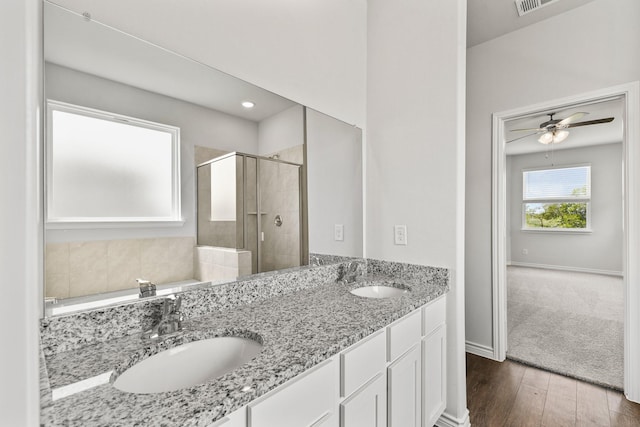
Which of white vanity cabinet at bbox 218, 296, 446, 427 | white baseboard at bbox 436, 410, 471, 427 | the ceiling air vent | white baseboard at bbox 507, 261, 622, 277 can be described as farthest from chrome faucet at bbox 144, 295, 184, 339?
white baseboard at bbox 507, 261, 622, 277

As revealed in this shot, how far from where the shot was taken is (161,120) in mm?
1172

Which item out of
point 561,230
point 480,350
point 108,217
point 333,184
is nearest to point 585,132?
point 561,230

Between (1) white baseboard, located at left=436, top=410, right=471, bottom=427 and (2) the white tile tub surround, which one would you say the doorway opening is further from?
(2) the white tile tub surround

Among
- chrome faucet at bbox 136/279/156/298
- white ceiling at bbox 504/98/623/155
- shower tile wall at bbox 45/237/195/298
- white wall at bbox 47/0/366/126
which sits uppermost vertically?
white ceiling at bbox 504/98/623/155

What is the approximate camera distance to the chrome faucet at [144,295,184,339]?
101 cm

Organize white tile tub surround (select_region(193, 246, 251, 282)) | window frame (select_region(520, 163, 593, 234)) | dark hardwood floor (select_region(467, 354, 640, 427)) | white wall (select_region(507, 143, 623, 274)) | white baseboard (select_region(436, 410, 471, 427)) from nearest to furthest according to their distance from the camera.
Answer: white tile tub surround (select_region(193, 246, 251, 282)), white baseboard (select_region(436, 410, 471, 427)), dark hardwood floor (select_region(467, 354, 640, 427)), white wall (select_region(507, 143, 623, 274)), window frame (select_region(520, 163, 593, 234))

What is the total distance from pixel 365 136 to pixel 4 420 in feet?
7.00

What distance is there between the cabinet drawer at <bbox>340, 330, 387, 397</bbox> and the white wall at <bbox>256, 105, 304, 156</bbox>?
990 millimetres

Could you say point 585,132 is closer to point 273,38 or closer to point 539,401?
point 539,401

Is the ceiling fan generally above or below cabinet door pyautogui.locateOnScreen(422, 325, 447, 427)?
above

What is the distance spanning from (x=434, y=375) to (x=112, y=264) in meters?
1.63

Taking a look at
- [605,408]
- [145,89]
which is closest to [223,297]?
[145,89]

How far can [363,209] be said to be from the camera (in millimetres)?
2166

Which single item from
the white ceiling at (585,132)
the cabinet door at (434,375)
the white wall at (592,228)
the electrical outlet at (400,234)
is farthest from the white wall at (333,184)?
the white wall at (592,228)
